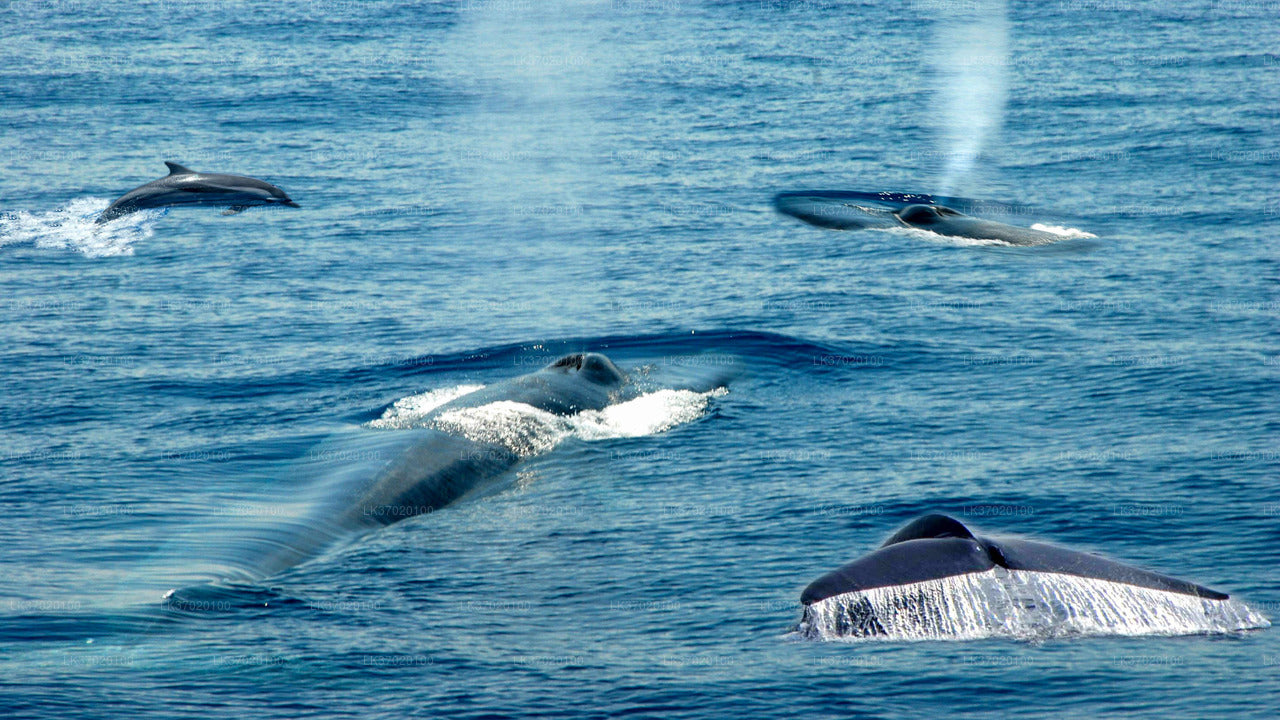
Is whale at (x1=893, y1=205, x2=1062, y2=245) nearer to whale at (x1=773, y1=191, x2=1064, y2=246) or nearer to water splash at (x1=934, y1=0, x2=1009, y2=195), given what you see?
whale at (x1=773, y1=191, x2=1064, y2=246)

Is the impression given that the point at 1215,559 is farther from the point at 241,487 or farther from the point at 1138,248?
the point at 1138,248

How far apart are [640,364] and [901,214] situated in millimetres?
13618

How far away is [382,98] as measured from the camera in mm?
56969

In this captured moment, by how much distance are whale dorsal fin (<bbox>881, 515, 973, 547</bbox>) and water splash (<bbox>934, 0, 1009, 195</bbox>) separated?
2731 cm

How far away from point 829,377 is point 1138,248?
Result: 461 inches

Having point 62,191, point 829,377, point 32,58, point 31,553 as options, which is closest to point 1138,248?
point 829,377

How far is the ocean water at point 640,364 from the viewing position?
1528 cm

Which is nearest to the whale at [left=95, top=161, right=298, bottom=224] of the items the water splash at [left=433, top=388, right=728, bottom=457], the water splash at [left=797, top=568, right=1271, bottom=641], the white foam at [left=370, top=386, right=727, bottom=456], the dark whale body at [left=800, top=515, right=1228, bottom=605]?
the white foam at [left=370, top=386, right=727, bottom=456]

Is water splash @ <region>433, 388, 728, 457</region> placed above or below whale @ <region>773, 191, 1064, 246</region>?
below

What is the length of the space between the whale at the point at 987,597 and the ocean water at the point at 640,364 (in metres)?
0.27

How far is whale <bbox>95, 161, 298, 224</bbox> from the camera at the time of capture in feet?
134

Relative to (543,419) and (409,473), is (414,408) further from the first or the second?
(409,473)

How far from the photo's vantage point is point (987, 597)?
606 inches

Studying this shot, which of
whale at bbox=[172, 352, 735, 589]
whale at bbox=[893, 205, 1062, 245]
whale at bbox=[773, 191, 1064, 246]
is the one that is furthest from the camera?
whale at bbox=[773, 191, 1064, 246]
